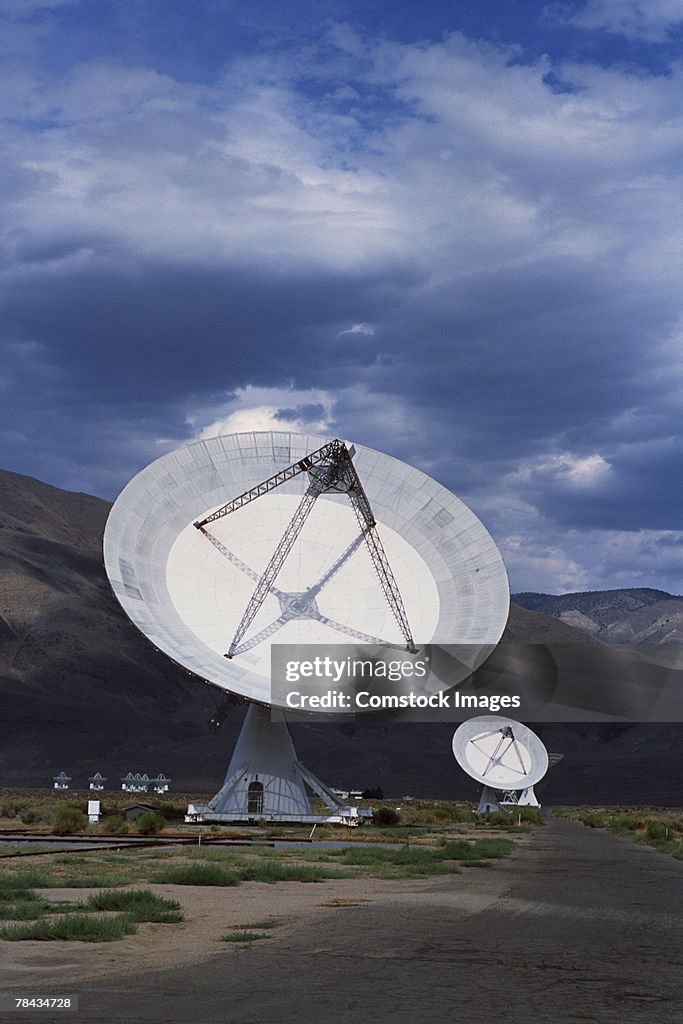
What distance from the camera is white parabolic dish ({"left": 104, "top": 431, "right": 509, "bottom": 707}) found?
49.9 m

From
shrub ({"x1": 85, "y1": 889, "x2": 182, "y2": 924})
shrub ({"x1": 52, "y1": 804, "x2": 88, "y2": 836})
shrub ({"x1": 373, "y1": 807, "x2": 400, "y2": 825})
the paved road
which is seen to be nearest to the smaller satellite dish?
shrub ({"x1": 373, "y1": 807, "x2": 400, "y2": 825})

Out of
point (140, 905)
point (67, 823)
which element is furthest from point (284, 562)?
point (140, 905)

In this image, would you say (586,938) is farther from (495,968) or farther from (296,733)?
(296,733)

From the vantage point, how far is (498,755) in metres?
90.4

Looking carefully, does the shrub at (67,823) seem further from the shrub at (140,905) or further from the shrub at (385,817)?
the shrub at (140,905)

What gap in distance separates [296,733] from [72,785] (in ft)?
157

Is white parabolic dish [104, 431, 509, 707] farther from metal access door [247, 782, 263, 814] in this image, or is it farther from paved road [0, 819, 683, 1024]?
paved road [0, 819, 683, 1024]

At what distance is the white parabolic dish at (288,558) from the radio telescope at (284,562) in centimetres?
5

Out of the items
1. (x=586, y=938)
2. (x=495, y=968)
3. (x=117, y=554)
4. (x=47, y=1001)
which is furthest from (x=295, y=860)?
(x=47, y=1001)

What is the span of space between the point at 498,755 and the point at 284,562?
139ft

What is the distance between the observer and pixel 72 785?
134 metres

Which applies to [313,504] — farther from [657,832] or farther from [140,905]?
[140,905]

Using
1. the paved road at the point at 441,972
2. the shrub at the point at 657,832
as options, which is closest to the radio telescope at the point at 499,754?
the shrub at the point at 657,832

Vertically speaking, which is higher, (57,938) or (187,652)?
(187,652)
